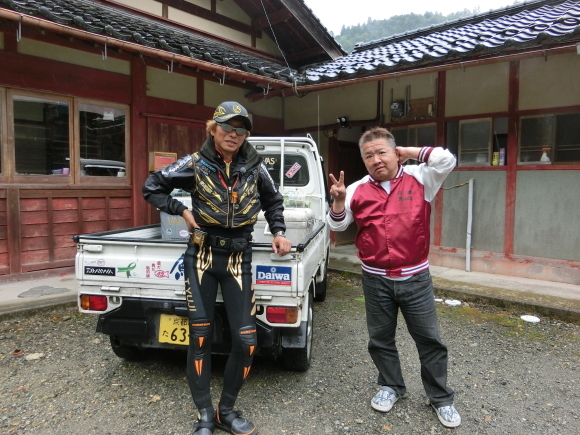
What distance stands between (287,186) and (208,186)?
2661 millimetres

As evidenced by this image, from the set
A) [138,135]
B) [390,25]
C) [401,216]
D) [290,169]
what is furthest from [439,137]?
[390,25]

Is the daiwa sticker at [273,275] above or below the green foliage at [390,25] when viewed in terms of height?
below

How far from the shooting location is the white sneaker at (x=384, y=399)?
268 centimetres

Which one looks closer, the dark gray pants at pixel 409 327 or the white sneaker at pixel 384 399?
the dark gray pants at pixel 409 327

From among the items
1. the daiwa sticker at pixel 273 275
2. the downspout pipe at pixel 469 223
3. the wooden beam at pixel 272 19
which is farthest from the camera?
the wooden beam at pixel 272 19

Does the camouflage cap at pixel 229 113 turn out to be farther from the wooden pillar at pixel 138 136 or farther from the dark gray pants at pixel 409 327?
the wooden pillar at pixel 138 136

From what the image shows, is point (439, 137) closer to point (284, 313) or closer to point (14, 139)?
point (284, 313)

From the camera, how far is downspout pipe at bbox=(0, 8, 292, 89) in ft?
13.5

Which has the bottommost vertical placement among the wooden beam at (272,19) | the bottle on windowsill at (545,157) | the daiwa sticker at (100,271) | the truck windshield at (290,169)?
the daiwa sticker at (100,271)

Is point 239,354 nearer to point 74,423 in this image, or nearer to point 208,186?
point 208,186

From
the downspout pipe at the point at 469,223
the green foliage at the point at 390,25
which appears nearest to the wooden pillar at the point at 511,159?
the downspout pipe at the point at 469,223

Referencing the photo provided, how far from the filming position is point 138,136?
6.39m

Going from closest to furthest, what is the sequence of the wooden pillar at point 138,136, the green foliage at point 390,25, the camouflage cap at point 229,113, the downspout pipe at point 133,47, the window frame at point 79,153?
the camouflage cap at point 229,113 → the downspout pipe at point 133,47 → the window frame at point 79,153 → the wooden pillar at point 138,136 → the green foliage at point 390,25

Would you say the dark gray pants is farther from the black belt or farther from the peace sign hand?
the black belt
